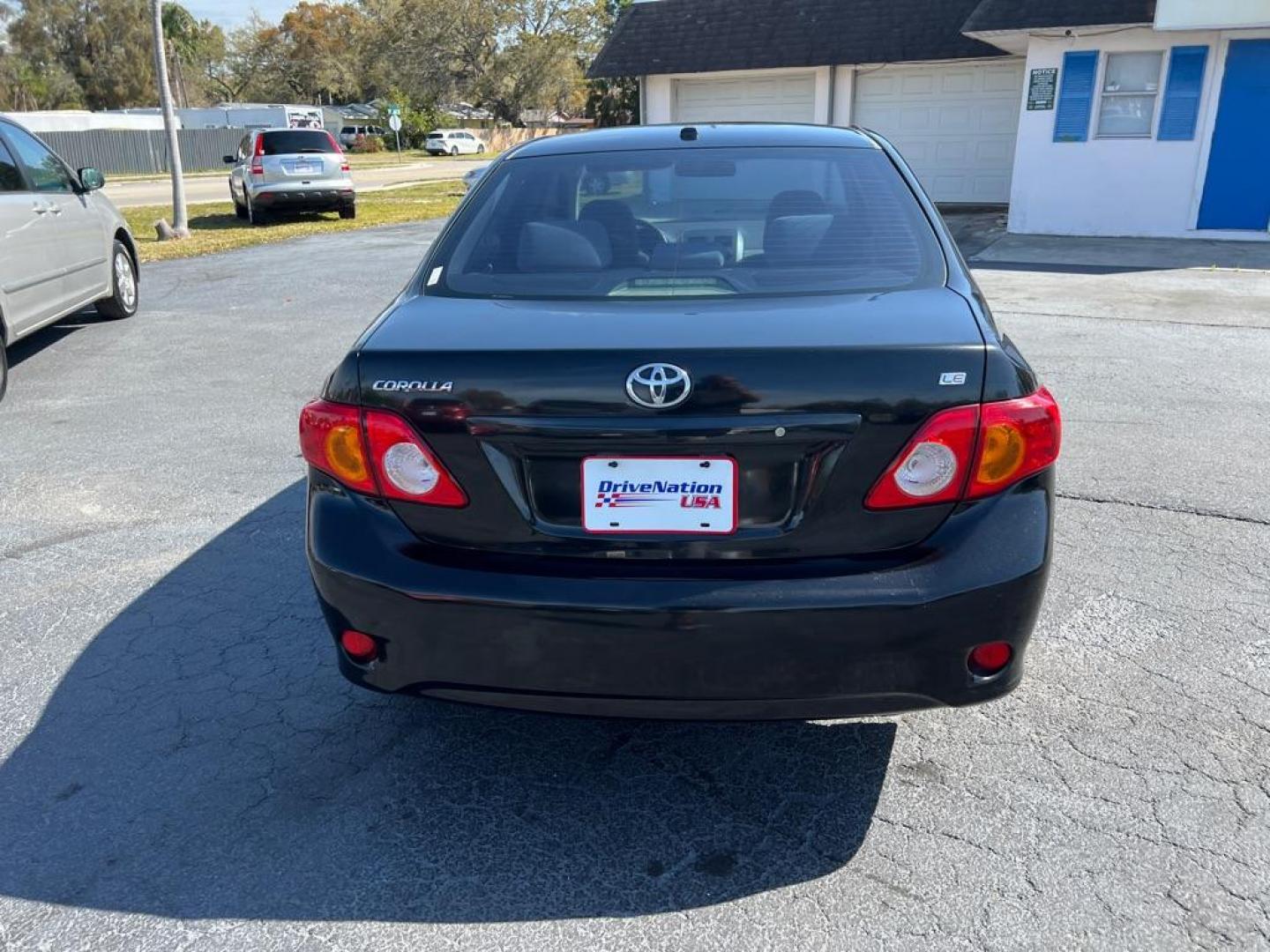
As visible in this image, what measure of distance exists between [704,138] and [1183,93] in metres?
13.3

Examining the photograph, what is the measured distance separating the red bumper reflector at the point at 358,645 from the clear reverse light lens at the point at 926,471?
1.26m

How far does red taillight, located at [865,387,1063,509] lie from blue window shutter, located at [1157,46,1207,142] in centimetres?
1416

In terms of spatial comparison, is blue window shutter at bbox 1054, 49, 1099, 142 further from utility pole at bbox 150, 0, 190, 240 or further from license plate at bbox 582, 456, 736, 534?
license plate at bbox 582, 456, 736, 534

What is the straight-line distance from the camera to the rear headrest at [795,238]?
9.12 ft

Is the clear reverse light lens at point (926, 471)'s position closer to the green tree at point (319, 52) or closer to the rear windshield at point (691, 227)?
the rear windshield at point (691, 227)

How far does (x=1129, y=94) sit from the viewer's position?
14.2m

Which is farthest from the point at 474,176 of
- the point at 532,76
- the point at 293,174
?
the point at 532,76

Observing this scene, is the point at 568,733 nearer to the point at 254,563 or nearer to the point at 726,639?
the point at 726,639

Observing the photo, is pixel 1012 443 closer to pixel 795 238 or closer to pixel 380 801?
pixel 795 238

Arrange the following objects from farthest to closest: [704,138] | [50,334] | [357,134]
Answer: [357,134]
[50,334]
[704,138]

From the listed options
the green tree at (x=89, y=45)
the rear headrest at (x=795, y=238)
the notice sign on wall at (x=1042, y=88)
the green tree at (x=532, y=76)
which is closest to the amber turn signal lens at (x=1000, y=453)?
the rear headrest at (x=795, y=238)

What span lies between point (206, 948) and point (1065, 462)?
4405 millimetres

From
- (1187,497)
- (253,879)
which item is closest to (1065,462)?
(1187,497)

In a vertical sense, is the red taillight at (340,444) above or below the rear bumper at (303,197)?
above
